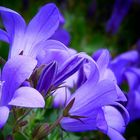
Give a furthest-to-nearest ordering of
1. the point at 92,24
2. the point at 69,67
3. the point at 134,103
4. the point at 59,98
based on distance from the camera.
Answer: the point at 92,24
the point at 134,103
the point at 59,98
the point at 69,67

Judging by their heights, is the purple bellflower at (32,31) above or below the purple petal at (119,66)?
above

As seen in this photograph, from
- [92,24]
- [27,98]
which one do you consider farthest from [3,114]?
[92,24]

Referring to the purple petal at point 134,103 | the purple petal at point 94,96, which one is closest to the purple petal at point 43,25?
the purple petal at point 94,96

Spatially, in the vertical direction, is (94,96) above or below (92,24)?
above

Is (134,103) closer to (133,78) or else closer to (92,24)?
(133,78)

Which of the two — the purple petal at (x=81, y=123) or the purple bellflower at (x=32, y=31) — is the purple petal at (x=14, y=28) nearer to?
the purple bellflower at (x=32, y=31)

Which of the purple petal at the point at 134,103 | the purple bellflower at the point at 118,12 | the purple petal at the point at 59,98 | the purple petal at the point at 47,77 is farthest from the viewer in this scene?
the purple bellflower at the point at 118,12

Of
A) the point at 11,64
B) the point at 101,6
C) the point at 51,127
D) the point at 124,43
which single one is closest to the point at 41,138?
the point at 51,127
